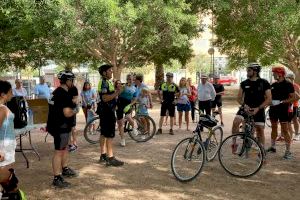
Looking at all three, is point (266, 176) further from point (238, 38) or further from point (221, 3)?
point (238, 38)

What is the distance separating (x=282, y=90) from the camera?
8547 millimetres

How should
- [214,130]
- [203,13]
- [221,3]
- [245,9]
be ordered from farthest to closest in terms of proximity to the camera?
[203,13] < [245,9] < [221,3] < [214,130]

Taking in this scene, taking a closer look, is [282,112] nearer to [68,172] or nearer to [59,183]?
[68,172]

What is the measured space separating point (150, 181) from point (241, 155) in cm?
173

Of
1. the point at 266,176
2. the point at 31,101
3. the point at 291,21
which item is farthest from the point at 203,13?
the point at 266,176

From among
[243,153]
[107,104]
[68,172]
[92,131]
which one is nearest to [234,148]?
[243,153]

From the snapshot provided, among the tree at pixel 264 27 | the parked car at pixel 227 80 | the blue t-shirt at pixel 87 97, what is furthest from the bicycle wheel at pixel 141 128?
the parked car at pixel 227 80

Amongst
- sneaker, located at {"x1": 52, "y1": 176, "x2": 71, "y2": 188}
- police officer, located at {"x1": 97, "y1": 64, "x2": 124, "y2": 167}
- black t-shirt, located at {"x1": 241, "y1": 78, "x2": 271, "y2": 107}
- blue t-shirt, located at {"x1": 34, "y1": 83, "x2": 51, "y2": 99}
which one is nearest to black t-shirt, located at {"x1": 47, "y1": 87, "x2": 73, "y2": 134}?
sneaker, located at {"x1": 52, "y1": 176, "x2": 71, "y2": 188}

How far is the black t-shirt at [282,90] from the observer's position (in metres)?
8.51

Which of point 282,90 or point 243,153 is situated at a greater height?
point 282,90

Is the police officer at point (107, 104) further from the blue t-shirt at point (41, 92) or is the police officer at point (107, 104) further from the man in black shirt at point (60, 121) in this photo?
the blue t-shirt at point (41, 92)

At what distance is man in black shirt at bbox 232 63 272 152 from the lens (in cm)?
757

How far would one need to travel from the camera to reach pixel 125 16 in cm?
1975

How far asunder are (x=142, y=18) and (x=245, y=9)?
26.4 ft
